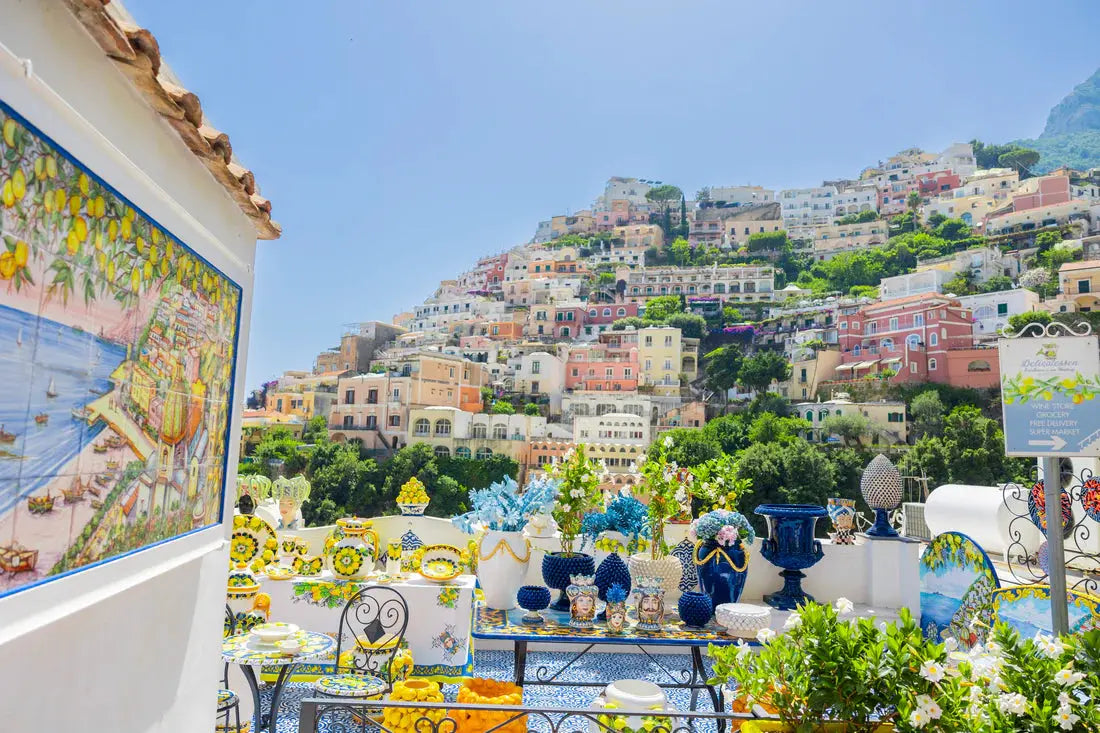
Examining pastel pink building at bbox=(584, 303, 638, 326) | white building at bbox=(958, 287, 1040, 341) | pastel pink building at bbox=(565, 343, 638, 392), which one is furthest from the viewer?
pastel pink building at bbox=(584, 303, 638, 326)

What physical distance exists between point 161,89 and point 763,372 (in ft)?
125

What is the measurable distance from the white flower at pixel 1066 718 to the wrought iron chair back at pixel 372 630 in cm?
264

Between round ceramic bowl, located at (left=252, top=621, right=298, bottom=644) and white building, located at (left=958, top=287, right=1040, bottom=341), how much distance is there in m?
37.4

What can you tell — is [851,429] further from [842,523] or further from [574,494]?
[574,494]

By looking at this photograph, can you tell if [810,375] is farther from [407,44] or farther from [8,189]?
[8,189]

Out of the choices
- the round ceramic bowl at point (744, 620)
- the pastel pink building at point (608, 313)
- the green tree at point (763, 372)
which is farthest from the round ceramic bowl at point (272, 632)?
the pastel pink building at point (608, 313)

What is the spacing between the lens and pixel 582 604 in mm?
2953

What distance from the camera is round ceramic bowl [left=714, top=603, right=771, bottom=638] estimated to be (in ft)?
9.39

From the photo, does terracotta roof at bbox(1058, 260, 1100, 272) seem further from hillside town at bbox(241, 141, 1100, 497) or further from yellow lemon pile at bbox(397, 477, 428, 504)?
yellow lemon pile at bbox(397, 477, 428, 504)

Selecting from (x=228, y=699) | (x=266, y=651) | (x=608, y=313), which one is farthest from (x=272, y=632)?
(x=608, y=313)

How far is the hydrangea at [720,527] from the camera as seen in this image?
10.2 ft

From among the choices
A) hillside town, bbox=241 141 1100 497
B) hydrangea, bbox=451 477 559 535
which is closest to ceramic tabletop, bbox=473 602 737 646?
hydrangea, bbox=451 477 559 535


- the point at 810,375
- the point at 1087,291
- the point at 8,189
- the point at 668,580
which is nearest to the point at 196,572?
the point at 8,189

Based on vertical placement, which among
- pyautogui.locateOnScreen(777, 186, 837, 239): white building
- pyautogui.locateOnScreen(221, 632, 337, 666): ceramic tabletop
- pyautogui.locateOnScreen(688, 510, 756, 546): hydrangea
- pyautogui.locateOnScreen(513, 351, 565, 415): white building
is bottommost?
pyautogui.locateOnScreen(221, 632, 337, 666): ceramic tabletop
